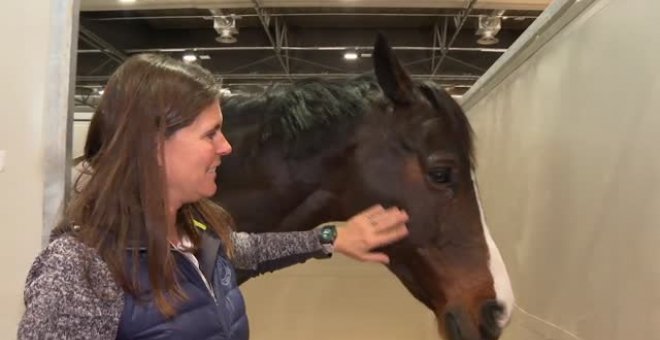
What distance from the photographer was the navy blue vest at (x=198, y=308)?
0.77 metres

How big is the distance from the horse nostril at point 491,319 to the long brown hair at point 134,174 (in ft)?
2.50

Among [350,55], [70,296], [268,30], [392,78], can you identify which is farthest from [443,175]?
[350,55]

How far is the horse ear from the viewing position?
57.9 inches

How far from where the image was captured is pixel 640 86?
3.34ft

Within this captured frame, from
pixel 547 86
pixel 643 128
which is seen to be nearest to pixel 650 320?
pixel 643 128

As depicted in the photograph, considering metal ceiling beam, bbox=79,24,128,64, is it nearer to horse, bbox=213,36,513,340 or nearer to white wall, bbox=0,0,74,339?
horse, bbox=213,36,513,340

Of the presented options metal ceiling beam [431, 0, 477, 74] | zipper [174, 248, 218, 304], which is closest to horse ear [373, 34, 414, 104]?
zipper [174, 248, 218, 304]

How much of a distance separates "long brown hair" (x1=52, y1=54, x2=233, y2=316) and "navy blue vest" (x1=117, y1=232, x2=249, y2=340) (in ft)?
0.05

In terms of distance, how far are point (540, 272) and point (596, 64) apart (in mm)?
575

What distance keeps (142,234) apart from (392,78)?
2.89 ft

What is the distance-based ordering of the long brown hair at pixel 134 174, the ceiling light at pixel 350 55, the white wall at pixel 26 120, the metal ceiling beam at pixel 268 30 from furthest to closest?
the ceiling light at pixel 350 55 < the metal ceiling beam at pixel 268 30 < the white wall at pixel 26 120 < the long brown hair at pixel 134 174

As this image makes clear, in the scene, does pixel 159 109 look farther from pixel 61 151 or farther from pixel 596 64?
pixel 596 64

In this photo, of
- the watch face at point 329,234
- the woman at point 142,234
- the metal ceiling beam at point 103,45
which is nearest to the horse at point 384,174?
the watch face at point 329,234

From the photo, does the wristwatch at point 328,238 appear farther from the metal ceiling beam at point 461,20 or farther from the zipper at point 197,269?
the metal ceiling beam at point 461,20
